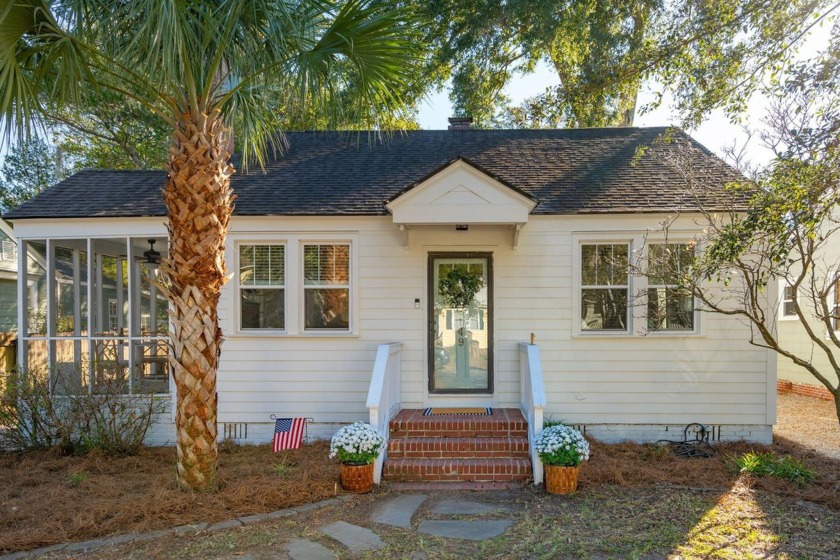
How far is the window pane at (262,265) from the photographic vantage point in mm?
8750

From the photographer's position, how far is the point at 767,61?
6176 mm

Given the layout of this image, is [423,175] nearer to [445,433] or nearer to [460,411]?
[460,411]

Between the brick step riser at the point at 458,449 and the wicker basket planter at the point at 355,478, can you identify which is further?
the brick step riser at the point at 458,449

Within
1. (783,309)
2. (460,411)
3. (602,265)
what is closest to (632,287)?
(602,265)

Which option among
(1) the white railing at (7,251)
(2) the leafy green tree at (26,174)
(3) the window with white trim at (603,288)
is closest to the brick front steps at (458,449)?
(3) the window with white trim at (603,288)

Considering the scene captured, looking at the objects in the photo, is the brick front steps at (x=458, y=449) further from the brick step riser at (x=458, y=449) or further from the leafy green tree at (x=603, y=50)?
the leafy green tree at (x=603, y=50)

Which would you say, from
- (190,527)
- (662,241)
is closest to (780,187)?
(662,241)

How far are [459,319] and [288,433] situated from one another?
2.98 meters

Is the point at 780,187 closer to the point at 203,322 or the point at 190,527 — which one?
the point at 203,322

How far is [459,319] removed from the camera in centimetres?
866

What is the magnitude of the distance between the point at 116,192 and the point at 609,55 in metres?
9.73

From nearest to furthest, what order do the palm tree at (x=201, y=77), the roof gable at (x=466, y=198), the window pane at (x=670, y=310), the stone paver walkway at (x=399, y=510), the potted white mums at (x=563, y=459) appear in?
the palm tree at (x=201, y=77)
the stone paver walkway at (x=399, y=510)
the potted white mums at (x=563, y=459)
the roof gable at (x=466, y=198)
the window pane at (x=670, y=310)

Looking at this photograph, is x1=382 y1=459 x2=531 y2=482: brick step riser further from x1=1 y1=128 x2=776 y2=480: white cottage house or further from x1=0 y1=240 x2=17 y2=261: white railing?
x1=0 y1=240 x2=17 y2=261: white railing

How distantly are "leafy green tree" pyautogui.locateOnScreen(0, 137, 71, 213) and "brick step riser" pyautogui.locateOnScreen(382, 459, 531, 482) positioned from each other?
22.0 meters
